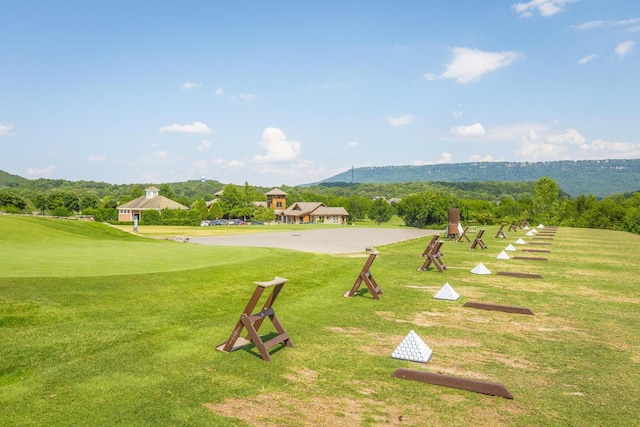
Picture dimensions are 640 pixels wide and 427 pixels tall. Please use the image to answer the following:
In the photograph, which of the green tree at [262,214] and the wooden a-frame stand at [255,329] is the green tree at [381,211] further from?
the wooden a-frame stand at [255,329]

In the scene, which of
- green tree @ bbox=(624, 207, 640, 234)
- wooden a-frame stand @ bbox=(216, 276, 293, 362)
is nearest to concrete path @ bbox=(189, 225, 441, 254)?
wooden a-frame stand @ bbox=(216, 276, 293, 362)

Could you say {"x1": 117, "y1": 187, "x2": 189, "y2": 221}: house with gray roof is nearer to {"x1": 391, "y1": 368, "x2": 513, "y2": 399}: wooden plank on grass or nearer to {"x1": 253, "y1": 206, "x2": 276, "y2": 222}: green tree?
{"x1": 253, "y1": 206, "x2": 276, "y2": 222}: green tree

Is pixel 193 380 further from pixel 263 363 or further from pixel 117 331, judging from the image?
pixel 117 331

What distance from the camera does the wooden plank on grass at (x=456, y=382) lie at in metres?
6.56

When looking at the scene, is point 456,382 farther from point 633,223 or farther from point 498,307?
point 633,223

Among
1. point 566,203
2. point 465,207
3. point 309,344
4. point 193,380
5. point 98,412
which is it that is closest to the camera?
point 98,412

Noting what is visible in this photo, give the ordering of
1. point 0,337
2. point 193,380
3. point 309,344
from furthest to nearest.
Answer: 1. point 309,344
2. point 0,337
3. point 193,380

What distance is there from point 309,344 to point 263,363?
1.40m

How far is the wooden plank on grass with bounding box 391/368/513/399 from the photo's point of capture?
258 inches

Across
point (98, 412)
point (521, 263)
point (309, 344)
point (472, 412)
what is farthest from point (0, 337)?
point (521, 263)

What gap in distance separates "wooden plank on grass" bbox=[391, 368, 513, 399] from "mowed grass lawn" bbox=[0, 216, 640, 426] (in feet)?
0.48

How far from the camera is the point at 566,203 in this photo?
85812 millimetres

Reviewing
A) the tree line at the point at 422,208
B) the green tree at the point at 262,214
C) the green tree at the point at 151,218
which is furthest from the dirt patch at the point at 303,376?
the green tree at the point at 262,214

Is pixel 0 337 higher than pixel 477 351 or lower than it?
higher
